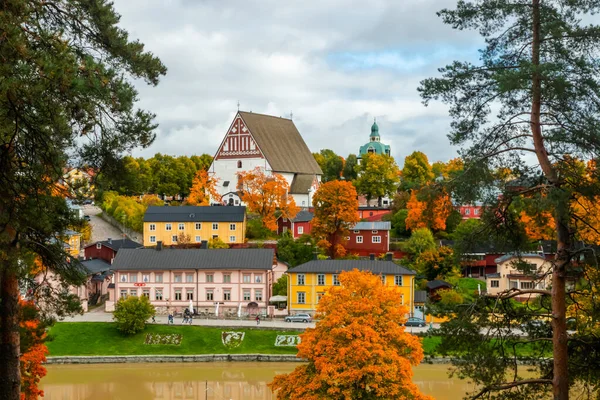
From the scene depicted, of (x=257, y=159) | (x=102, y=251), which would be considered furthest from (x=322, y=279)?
(x=257, y=159)

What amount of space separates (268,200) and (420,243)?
1216cm

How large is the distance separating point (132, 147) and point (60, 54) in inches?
98.9

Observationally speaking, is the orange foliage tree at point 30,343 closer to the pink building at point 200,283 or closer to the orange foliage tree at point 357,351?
the orange foliage tree at point 357,351

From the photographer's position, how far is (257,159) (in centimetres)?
5344

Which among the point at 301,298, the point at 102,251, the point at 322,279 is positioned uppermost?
the point at 102,251

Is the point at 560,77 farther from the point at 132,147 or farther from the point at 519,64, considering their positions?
the point at 132,147

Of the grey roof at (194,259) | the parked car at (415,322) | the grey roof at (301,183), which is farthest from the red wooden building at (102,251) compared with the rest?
the parked car at (415,322)

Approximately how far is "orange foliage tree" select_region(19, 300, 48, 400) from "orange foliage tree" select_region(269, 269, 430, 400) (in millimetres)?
5735

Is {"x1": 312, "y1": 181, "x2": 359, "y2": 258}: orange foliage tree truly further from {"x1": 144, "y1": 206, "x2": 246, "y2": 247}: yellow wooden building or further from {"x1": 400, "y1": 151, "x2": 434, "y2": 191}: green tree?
{"x1": 400, "y1": 151, "x2": 434, "y2": 191}: green tree

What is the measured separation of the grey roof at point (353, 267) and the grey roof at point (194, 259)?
226cm

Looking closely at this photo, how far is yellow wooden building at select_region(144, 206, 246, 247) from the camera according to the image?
42.4 m

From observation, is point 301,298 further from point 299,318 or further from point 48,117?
point 48,117

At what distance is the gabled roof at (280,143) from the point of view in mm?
54781

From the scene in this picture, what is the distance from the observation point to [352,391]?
16.1 meters
